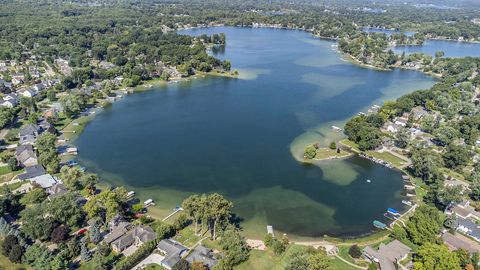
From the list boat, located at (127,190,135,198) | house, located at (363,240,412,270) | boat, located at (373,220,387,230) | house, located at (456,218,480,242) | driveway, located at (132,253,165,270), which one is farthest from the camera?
boat, located at (127,190,135,198)

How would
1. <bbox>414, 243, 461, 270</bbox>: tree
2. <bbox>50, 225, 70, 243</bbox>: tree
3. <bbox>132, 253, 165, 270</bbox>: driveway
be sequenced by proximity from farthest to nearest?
<bbox>50, 225, 70, 243</bbox>: tree
<bbox>132, 253, 165, 270</bbox>: driveway
<bbox>414, 243, 461, 270</bbox>: tree

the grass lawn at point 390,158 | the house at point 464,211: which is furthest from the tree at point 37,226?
the grass lawn at point 390,158

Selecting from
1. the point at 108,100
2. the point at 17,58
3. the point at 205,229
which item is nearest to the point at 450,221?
the point at 205,229

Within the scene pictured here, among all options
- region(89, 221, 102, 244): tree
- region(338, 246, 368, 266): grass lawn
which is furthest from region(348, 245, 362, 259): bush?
region(89, 221, 102, 244): tree

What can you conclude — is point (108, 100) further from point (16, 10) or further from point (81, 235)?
point (16, 10)

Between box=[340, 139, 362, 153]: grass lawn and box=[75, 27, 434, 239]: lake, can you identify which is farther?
box=[340, 139, 362, 153]: grass lawn

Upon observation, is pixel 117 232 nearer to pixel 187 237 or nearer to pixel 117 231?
pixel 117 231

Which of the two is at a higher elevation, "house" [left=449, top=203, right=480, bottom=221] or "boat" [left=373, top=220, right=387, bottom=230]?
"house" [left=449, top=203, right=480, bottom=221]

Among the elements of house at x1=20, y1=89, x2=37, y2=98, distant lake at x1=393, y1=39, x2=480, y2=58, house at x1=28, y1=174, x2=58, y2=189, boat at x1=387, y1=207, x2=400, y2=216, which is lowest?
boat at x1=387, y1=207, x2=400, y2=216

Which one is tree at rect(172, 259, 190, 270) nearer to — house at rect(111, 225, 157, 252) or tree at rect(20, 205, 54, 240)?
house at rect(111, 225, 157, 252)
